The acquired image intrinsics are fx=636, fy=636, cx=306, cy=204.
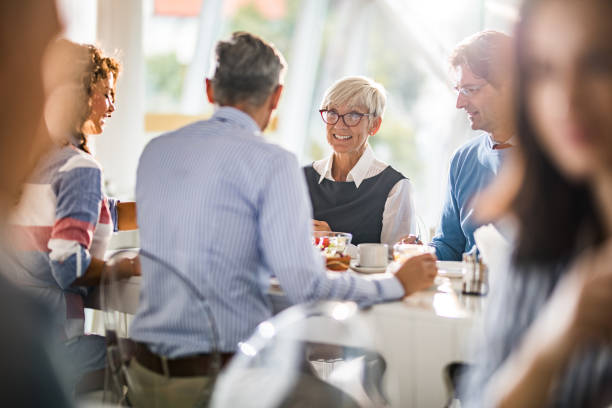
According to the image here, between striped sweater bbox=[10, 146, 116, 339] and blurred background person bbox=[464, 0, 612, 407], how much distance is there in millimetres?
1219

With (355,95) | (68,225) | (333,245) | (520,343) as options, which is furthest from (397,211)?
(520,343)

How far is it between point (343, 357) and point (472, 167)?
1.43m

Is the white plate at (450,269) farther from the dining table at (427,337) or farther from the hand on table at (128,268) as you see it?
the hand on table at (128,268)

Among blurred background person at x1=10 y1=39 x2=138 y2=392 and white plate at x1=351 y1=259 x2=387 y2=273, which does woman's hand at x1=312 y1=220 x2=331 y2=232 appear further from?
blurred background person at x1=10 y1=39 x2=138 y2=392

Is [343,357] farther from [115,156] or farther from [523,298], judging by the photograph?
[115,156]

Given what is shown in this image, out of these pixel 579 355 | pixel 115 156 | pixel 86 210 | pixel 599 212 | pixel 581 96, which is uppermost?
pixel 581 96

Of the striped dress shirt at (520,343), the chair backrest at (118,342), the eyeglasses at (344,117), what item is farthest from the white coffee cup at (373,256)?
the striped dress shirt at (520,343)

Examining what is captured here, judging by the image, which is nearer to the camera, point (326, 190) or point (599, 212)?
point (599, 212)

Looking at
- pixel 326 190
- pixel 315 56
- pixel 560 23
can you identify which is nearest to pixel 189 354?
pixel 560 23

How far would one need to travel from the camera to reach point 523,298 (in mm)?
802


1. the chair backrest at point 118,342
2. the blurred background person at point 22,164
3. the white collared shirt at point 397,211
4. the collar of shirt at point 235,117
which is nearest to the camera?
the blurred background person at point 22,164

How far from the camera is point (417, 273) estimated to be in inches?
63.7

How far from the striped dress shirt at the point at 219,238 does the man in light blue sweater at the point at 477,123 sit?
104 cm

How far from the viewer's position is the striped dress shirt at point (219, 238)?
1420mm
